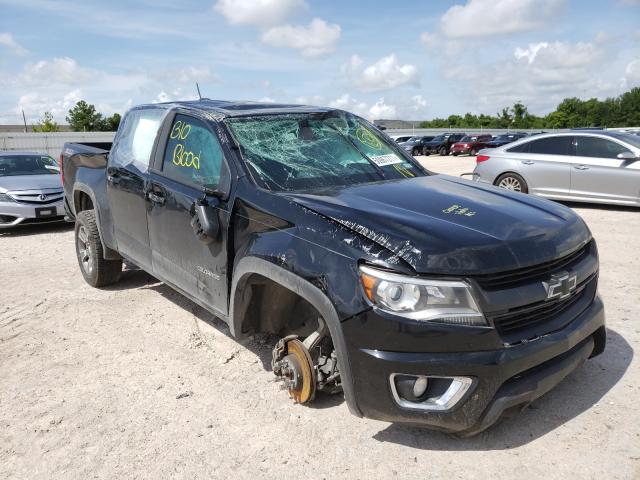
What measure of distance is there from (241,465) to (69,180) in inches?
172

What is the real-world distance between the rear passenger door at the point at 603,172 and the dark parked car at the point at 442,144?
27810 mm

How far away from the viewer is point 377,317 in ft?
8.19

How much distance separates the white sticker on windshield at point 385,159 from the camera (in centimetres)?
390

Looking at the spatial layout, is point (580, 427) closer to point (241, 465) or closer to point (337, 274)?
point (337, 274)

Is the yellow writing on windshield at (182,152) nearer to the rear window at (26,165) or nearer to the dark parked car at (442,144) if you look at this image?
the rear window at (26,165)

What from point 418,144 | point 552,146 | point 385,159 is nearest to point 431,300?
point 385,159

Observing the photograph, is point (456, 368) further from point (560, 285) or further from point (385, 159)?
point (385, 159)

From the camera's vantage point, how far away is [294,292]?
9.59ft

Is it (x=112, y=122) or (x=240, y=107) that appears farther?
(x=112, y=122)

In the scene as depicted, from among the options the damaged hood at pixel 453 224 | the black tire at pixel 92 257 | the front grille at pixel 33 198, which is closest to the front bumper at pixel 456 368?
the damaged hood at pixel 453 224

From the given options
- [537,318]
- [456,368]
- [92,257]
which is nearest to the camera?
[456,368]

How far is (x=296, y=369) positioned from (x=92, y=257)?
10.4ft

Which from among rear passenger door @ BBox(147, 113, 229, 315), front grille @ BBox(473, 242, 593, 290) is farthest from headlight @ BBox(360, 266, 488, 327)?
rear passenger door @ BBox(147, 113, 229, 315)

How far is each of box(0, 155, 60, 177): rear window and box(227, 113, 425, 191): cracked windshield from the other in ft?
27.1
